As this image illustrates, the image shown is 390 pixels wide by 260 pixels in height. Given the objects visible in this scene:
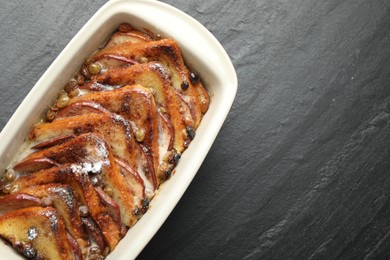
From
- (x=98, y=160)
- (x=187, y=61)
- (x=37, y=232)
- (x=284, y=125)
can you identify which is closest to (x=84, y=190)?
(x=98, y=160)

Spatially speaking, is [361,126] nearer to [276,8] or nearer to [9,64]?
[276,8]

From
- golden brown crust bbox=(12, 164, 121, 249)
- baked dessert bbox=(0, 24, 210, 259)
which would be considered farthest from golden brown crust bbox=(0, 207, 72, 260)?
golden brown crust bbox=(12, 164, 121, 249)

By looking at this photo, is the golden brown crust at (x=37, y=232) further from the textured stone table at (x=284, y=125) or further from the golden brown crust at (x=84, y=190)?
the textured stone table at (x=284, y=125)

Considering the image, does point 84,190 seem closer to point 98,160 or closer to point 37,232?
point 98,160

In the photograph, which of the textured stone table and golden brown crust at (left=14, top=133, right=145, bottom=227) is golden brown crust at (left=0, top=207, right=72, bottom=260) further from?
the textured stone table

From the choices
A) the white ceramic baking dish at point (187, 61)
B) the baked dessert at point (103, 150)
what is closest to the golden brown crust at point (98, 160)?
the baked dessert at point (103, 150)

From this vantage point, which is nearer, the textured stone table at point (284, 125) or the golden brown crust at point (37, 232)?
the golden brown crust at point (37, 232)
